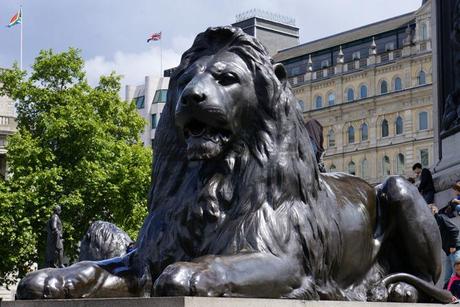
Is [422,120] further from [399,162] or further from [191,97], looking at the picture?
[191,97]

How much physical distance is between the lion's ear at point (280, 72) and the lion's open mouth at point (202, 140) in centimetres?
61

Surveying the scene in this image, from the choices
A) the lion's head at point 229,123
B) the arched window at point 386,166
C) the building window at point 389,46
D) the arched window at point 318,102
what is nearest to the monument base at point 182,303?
the lion's head at point 229,123

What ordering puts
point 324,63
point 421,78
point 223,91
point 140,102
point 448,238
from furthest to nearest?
1. point 140,102
2. point 324,63
3. point 421,78
4. point 448,238
5. point 223,91

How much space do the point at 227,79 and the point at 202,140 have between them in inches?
15.9

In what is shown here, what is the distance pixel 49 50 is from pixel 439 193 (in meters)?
34.9

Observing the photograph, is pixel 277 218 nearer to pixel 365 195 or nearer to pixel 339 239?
pixel 339 239

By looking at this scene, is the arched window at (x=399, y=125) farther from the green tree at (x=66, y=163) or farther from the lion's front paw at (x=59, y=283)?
the lion's front paw at (x=59, y=283)

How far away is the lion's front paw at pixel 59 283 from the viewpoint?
528cm

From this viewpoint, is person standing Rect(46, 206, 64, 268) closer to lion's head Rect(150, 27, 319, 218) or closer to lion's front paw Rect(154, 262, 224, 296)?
lion's head Rect(150, 27, 319, 218)

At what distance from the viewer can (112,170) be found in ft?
148

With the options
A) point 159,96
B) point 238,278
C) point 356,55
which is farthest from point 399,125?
point 238,278

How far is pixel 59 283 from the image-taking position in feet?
17.7

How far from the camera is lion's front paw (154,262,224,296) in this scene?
472 centimetres

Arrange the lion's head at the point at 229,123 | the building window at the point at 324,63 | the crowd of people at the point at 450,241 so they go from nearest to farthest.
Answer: the lion's head at the point at 229,123 → the crowd of people at the point at 450,241 → the building window at the point at 324,63
